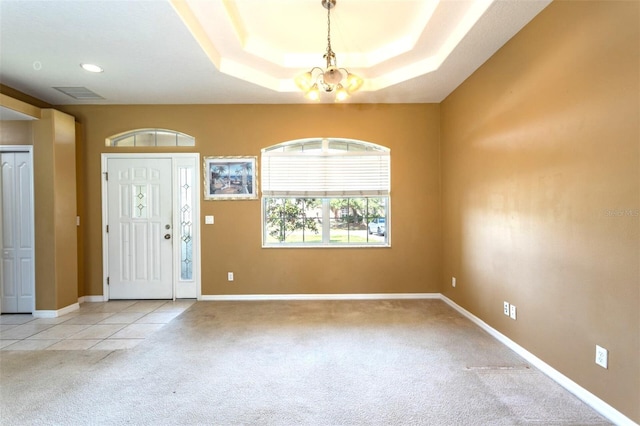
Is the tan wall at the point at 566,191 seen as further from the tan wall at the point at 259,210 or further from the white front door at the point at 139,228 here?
the white front door at the point at 139,228

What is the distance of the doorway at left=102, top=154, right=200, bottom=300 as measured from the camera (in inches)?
154

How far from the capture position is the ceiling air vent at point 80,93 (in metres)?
3.37

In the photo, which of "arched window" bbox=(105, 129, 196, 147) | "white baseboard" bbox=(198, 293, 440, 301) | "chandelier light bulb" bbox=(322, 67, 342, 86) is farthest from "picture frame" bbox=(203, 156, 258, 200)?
"chandelier light bulb" bbox=(322, 67, 342, 86)

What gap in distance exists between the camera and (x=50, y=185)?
3.31 m

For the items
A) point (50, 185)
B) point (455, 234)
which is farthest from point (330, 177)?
point (50, 185)

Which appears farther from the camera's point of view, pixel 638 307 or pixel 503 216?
pixel 503 216

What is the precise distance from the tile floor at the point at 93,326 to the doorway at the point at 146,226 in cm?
26

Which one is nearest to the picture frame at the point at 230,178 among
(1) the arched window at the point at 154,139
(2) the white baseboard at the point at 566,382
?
(1) the arched window at the point at 154,139

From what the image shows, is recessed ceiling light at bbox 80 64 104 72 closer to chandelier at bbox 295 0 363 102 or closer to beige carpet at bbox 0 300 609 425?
chandelier at bbox 295 0 363 102

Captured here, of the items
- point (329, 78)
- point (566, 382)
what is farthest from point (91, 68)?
point (566, 382)

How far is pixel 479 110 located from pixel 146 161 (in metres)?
4.42

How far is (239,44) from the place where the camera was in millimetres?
2705

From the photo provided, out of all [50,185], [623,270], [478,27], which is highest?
[478,27]

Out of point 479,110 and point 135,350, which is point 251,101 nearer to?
point 479,110
